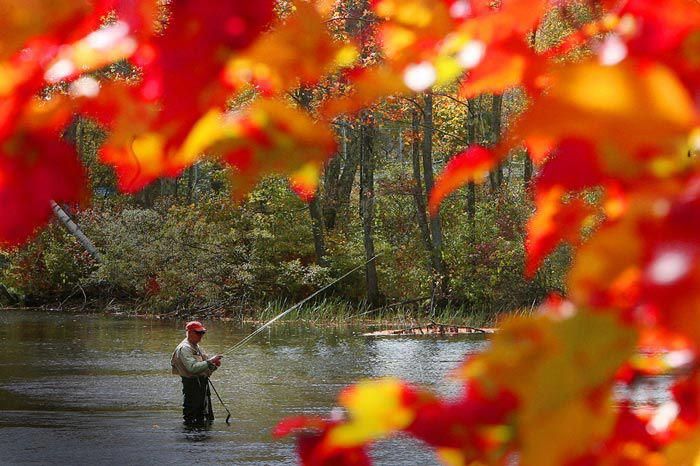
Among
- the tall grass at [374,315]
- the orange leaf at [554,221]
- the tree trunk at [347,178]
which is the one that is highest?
the tree trunk at [347,178]

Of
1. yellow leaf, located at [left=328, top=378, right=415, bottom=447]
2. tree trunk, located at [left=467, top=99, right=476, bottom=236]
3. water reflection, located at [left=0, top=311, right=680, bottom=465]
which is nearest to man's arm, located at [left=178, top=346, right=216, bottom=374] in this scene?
water reflection, located at [left=0, top=311, right=680, bottom=465]

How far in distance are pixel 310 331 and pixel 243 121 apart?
27.1 m

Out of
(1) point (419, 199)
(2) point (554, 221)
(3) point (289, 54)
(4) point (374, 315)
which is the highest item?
(1) point (419, 199)

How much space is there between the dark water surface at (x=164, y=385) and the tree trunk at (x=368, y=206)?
4.57 metres

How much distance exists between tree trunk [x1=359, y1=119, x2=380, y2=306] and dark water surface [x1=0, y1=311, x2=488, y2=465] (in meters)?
4.57

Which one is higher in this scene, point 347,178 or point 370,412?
point 347,178

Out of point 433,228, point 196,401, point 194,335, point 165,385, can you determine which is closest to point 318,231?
point 433,228

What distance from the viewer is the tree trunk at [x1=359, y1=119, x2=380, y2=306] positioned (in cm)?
3284

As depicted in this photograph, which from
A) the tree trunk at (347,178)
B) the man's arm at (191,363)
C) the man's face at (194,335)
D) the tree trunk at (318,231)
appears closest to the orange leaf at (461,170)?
the man's face at (194,335)

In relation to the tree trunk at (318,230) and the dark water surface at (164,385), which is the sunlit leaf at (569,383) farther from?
the tree trunk at (318,230)

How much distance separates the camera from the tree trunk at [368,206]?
32.8 metres

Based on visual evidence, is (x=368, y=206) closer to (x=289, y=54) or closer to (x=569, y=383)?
(x=289, y=54)

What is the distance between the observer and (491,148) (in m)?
0.88

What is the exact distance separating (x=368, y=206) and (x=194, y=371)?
2121 centimetres
